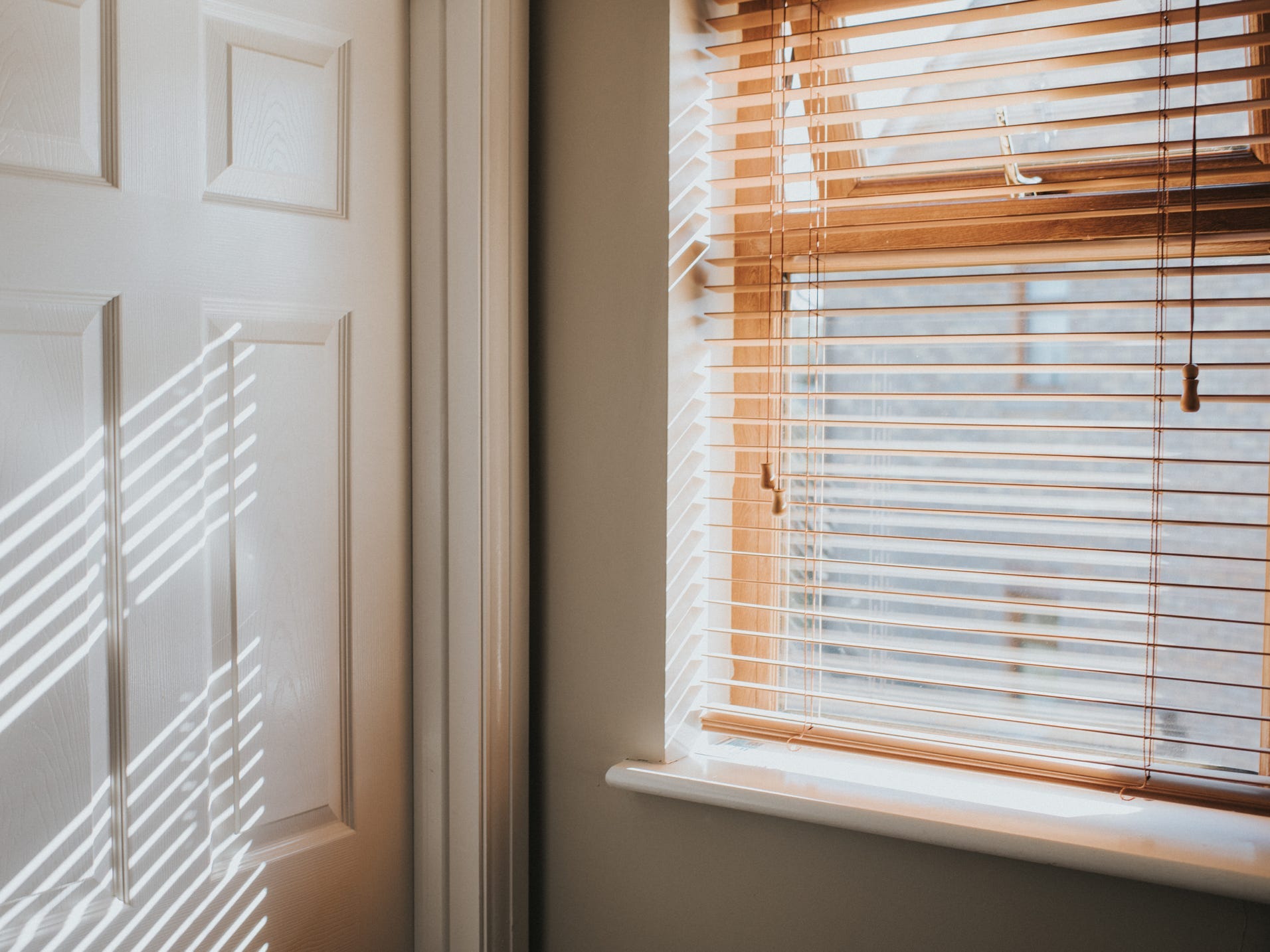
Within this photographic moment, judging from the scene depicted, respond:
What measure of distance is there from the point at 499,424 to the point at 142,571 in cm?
48

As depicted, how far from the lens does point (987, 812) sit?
112 cm

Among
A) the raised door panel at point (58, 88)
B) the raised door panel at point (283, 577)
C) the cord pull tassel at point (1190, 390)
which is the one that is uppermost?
the raised door panel at point (58, 88)

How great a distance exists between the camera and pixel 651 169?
1.30 metres

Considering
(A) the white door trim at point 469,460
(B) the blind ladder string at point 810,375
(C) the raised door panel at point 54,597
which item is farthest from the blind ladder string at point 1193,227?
(C) the raised door panel at point 54,597

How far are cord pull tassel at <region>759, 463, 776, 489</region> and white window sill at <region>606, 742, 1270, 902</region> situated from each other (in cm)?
37

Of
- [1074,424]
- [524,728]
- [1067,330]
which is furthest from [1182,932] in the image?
[524,728]

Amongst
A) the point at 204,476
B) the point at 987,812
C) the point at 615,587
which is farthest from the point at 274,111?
the point at 987,812

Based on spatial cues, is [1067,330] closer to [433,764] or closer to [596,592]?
[596,592]

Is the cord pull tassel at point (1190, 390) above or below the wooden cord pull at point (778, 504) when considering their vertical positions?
above

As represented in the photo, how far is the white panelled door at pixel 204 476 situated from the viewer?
3.27 ft

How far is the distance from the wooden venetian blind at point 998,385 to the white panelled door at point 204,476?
1.59ft

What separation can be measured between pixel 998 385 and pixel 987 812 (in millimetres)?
518

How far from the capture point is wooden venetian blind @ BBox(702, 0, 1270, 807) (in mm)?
1124

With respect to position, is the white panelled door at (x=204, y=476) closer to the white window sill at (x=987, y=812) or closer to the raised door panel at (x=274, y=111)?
the raised door panel at (x=274, y=111)
